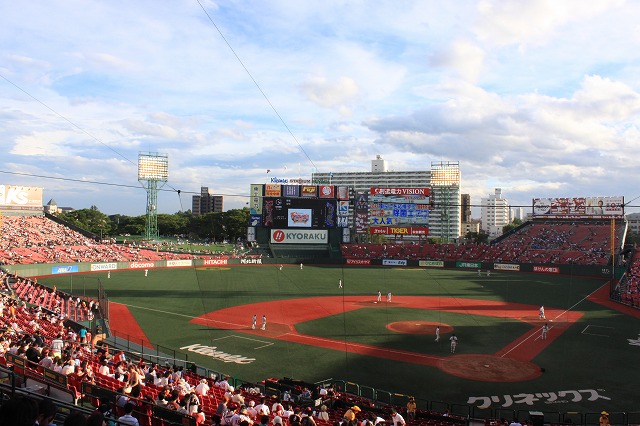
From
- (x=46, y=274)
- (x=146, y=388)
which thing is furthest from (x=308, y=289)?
(x=146, y=388)

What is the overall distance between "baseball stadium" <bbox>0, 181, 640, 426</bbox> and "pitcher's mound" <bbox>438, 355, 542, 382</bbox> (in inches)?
5.8

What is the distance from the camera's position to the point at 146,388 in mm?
11805

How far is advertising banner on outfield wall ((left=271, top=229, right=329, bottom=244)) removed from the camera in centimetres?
7469

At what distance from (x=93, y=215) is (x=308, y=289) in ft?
291

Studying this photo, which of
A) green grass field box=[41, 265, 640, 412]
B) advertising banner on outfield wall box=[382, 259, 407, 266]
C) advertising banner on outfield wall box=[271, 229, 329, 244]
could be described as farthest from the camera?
advertising banner on outfield wall box=[271, 229, 329, 244]

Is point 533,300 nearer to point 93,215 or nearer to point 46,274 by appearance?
point 46,274

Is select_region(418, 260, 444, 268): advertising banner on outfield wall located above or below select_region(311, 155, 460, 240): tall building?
below

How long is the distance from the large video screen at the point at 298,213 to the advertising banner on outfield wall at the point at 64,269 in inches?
1128

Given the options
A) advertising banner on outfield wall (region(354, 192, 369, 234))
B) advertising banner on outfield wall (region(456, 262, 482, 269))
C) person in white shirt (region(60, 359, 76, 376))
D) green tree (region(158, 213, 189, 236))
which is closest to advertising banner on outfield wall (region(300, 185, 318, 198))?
advertising banner on outfield wall (region(354, 192, 369, 234))

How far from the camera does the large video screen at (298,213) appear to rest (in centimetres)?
7412

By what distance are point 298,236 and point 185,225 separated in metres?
60.5

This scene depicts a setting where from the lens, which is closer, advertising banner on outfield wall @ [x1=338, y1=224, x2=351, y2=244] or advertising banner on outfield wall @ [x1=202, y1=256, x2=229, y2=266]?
advertising banner on outfield wall @ [x1=202, y1=256, x2=229, y2=266]

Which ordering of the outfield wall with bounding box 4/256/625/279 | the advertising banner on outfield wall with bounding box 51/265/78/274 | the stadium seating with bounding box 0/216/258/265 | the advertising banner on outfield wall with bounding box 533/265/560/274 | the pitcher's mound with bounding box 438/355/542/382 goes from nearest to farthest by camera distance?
the pitcher's mound with bounding box 438/355/542/382, the outfield wall with bounding box 4/256/625/279, the advertising banner on outfield wall with bounding box 51/265/78/274, the stadium seating with bounding box 0/216/258/265, the advertising banner on outfield wall with bounding box 533/265/560/274

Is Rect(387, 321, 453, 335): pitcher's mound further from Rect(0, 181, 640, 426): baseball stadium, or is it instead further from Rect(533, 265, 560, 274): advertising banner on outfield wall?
Rect(533, 265, 560, 274): advertising banner on outfield wall
